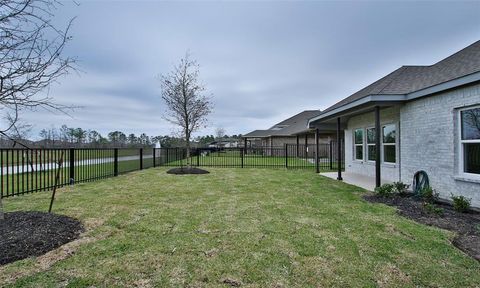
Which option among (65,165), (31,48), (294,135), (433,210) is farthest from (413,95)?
(294,135)

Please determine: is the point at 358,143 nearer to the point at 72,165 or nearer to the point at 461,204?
the point at 461,204

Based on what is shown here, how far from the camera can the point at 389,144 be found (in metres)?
9.23

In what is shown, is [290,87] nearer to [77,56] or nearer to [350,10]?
[350,10]

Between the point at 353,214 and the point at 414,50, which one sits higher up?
the point at 414,50

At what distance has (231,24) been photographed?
34.2 feet

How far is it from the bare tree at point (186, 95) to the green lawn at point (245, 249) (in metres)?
7.23

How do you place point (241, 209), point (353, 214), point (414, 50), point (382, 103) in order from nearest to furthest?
1. point (353, 214)
2. point (241, 209)
3. point (382, 103)
4. point (414, 50)

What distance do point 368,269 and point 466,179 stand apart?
4.34m

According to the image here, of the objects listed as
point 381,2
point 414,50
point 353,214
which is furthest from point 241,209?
point 414,50

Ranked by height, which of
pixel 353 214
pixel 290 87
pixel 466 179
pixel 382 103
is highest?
pixel 290 87

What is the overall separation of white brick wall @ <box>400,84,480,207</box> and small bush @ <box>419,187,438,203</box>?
128 millimetres

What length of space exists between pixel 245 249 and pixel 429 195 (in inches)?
206

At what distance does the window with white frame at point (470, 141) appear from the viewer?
5.25m

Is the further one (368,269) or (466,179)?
(466,179)
